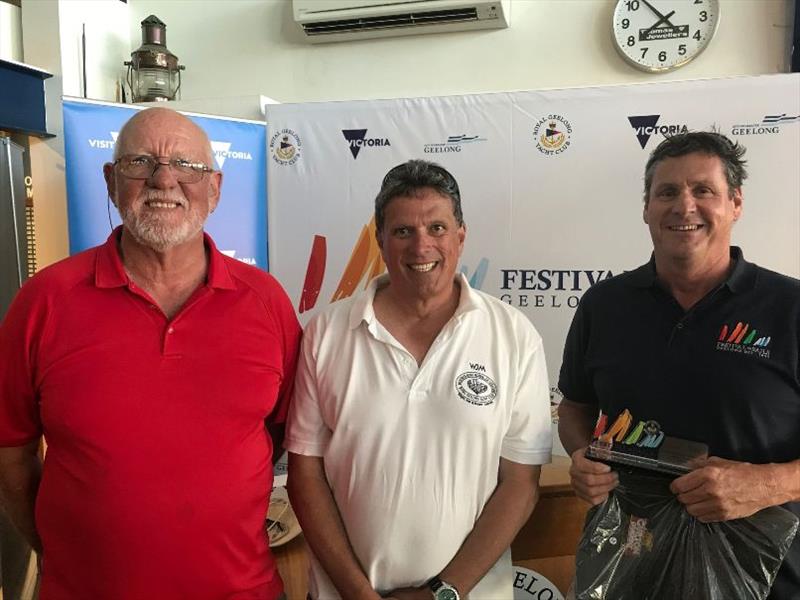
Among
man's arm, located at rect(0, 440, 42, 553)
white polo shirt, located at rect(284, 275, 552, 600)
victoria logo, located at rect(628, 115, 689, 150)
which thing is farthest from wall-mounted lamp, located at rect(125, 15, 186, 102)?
white polo shirt, located at rect(284, 275, 552, 600)

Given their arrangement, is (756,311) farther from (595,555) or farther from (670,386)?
(595,555)

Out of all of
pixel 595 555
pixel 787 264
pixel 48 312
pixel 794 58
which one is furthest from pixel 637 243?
pixel 48 312

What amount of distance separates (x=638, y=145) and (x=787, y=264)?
0.85 m

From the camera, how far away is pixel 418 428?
1342mm

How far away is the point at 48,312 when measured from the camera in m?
1.34

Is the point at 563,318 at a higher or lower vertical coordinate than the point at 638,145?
lower

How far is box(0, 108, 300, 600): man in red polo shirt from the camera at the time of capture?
4.29 feet

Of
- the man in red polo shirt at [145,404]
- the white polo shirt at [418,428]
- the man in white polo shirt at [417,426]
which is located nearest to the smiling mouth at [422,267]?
the man in white polo shirt at [417,426]

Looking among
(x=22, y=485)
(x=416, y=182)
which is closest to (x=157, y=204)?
(x=416, y=182)

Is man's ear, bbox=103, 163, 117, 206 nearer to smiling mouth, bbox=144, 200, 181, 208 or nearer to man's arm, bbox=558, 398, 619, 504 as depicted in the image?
smiling mouth, bbox=144, 200, 181, 208

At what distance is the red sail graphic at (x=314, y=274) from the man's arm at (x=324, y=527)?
1.99 metres

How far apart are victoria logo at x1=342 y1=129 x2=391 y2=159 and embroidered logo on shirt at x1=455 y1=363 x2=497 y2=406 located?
2.15 meters

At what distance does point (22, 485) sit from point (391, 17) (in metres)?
3.04

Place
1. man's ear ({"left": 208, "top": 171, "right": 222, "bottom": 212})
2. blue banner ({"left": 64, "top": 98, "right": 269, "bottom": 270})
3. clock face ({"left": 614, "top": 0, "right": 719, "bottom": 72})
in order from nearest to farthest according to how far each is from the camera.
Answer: man's ear ({"left": 208, "top": 171, "right": 222, "bottom": 212}), blue banner ({"left": 64, "top": 98, "right": 269, "bottom": 270}), clock face ({"left": 614, "top": 0, "right": 719, "bottom": 72})
